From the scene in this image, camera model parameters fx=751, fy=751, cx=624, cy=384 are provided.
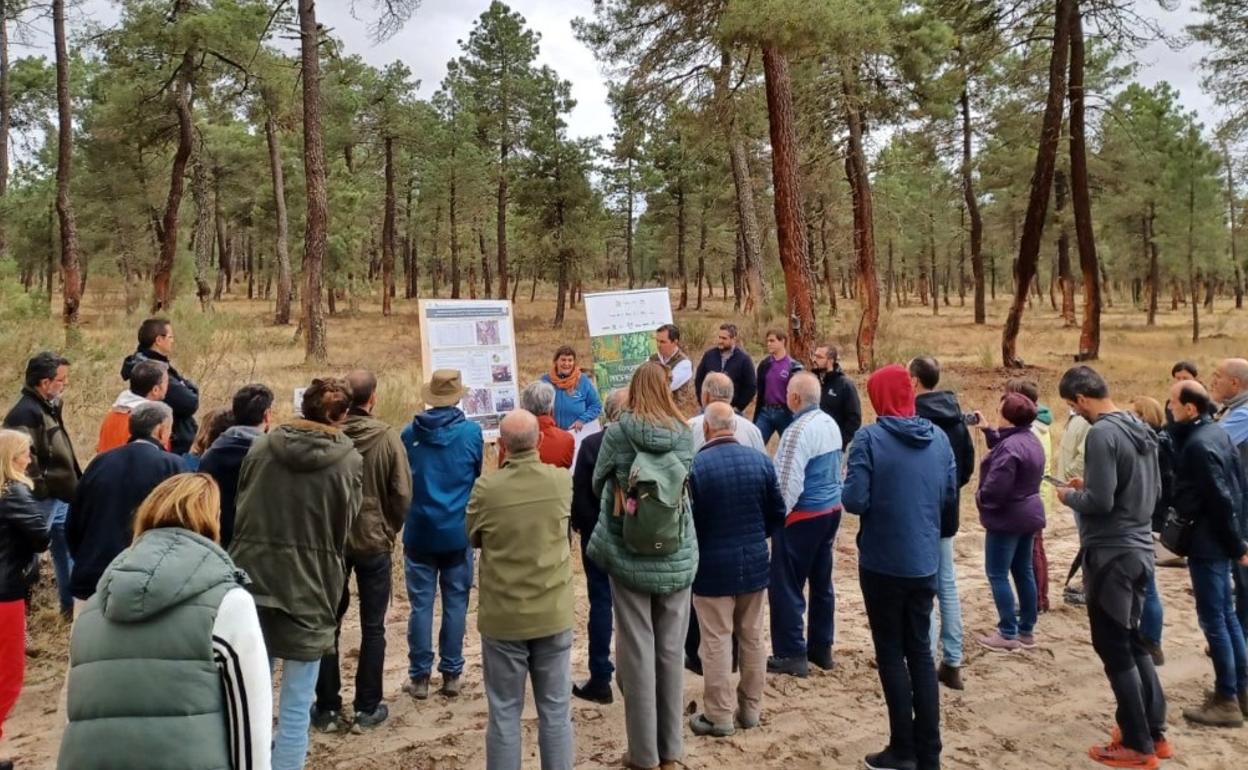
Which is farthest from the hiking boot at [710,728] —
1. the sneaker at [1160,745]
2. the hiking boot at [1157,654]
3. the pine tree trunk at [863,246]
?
the pine tree trunk at [863,246]

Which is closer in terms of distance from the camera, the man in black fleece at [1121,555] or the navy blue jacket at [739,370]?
the man in black fleece at [1121,555]

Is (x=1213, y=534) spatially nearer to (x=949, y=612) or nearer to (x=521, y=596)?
(x=949, y=612)

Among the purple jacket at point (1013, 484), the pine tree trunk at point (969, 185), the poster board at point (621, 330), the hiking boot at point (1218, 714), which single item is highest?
the pine tree trunk at point (969, 185)

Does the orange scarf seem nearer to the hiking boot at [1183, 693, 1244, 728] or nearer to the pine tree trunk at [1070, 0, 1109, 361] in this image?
the hiking boot at [1183, 693, 1244, 728]

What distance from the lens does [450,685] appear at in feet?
14.9

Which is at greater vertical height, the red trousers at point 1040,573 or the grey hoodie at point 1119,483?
the grey hoodie at point 1119,483

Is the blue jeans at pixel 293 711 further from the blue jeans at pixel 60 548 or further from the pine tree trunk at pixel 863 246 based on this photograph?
the pine tree trunk at pixel 863 246

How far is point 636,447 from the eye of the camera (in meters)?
3.69

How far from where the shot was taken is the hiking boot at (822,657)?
16.3 feet

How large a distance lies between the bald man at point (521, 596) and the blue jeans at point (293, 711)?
81 centimetres

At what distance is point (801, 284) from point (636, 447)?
8993mm

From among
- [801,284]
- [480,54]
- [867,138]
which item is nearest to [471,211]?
[480,54]

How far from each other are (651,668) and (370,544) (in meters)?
1.64

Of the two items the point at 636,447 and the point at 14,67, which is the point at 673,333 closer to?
the point at 636,447
